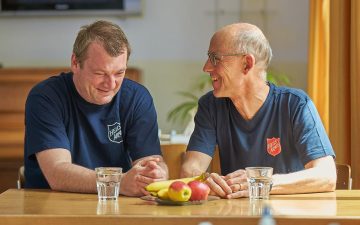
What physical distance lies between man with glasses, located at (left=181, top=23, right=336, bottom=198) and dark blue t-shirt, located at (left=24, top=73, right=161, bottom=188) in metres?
0.22

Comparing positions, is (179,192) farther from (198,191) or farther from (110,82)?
(110,82)

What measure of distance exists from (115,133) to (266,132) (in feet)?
1.98

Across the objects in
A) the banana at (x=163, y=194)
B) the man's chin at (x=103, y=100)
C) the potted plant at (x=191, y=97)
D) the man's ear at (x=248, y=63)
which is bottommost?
the potted plant at (x=191, y=97)

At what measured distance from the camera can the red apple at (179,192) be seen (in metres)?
2.64

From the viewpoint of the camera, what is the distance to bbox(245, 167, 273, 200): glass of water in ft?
9.05

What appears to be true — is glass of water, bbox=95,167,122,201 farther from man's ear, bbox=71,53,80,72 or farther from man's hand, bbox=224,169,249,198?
man's ear, bbox=71,53,80,72

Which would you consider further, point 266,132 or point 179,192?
point 266,132

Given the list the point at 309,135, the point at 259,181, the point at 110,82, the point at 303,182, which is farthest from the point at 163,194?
the point at 309,135

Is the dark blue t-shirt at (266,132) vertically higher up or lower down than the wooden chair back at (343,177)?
A: higher up

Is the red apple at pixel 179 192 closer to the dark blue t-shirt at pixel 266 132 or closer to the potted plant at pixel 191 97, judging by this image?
the dark blue t-shirt at pixel 266 132

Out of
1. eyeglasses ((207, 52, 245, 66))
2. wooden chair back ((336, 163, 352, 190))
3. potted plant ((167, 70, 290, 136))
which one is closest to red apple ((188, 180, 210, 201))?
eyeglasses ((207, 52, 245, 66))

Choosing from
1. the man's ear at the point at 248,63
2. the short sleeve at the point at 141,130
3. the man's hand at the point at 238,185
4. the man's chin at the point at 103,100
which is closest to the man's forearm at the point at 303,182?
the man's hand at the point at 238,185

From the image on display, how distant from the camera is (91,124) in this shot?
3318 mm

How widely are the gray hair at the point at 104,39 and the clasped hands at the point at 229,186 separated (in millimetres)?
Result: 668
